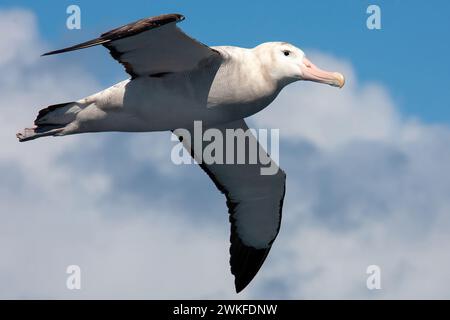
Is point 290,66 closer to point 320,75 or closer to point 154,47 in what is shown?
point 320,75

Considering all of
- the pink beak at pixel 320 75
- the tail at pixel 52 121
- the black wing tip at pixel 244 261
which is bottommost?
the black wing tip at pixel 244 261

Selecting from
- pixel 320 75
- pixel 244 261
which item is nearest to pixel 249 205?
pixel 244 261

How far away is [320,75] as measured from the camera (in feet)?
37.0

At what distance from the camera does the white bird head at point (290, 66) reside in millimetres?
11039

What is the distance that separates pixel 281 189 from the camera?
45.2 feet

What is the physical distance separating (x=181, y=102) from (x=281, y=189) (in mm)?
3160

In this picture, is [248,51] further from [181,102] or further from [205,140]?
[205,140]

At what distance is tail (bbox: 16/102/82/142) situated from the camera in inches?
451

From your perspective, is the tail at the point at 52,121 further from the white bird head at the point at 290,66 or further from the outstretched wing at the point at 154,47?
the white bird head at the point at 290,66

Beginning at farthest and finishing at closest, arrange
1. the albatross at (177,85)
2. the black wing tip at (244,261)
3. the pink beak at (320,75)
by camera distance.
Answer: the black wing tip at (244,261)
the pink beak at (320,75)
the albatross at (177,85)

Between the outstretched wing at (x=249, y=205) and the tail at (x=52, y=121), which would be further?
the outstretched wing at (x=249, y=205)

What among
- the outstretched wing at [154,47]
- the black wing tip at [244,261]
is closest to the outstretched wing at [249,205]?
the black wing tip at [244,261]

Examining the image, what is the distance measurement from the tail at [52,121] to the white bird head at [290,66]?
2235 millimetres

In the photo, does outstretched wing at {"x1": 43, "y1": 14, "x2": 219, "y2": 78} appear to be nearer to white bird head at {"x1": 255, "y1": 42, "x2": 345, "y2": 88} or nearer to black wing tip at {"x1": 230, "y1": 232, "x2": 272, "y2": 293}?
white bird head at {"x1": 255, "y1": 42, "x2": 345, "y2": 88}
